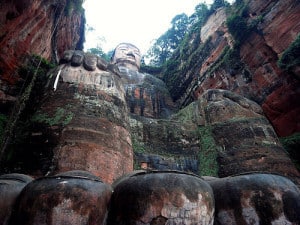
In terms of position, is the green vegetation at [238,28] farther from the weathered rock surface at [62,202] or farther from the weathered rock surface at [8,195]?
the weathered rock surface at [8,195]

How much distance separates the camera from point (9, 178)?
3.52 metres

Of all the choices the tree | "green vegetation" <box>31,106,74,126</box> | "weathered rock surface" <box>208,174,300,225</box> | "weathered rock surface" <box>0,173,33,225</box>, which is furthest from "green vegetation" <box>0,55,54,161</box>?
the tree

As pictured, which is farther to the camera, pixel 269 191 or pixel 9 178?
pixel 9 178

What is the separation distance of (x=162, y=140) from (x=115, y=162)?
3131mm

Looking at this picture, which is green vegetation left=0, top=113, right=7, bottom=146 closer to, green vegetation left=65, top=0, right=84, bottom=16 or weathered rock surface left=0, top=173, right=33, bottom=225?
weathered rock surface left=0, top=173, right=33, bottom=225

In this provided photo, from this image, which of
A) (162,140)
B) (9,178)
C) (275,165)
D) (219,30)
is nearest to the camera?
(9,178)

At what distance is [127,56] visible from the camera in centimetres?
2119

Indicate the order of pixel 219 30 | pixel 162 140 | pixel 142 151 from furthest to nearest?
pixel 219 30
pixel 162 140
pixel 142 151

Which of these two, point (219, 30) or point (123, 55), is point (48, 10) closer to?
point (219, 30)

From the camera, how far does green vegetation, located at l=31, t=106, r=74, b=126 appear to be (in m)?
6.09

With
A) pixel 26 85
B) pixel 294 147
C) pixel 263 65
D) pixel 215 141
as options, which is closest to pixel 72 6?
pixel 26 85

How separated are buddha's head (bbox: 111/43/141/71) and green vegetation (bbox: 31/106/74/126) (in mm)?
14367

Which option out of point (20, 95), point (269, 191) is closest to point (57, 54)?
point (20, 95)

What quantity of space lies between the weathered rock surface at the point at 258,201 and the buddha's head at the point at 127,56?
17718 millimetres
